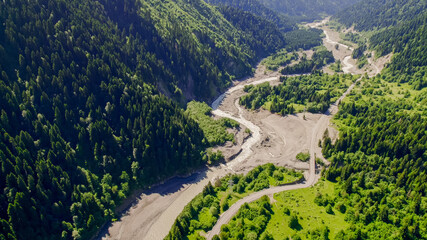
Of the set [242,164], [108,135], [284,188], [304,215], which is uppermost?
[108,135]

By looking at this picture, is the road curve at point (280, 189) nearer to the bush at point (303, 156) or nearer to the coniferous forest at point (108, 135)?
the bush at point (303, 156)

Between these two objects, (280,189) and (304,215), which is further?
(280,189)

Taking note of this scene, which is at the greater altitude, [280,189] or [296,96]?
[296,96]

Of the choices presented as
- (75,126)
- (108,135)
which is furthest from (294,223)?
(75,126)

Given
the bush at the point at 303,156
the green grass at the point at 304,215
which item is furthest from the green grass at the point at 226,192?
the bush at the point at 303,156

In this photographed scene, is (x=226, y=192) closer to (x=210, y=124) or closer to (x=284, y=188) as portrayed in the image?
(x=284, y=188)

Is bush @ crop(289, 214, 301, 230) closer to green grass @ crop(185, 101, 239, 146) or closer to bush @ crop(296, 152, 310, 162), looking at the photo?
bush @ crop(296, 152, 310, 162)

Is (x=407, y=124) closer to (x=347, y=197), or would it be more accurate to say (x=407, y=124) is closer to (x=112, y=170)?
(x=347, y=197)
